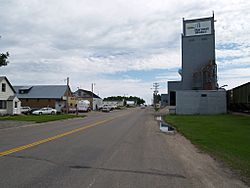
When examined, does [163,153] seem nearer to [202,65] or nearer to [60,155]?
[60,155]

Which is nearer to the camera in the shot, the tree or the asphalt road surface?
the asphalt road surface

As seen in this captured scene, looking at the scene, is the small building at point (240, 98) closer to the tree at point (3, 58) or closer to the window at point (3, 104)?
the tree at point (3, 58)

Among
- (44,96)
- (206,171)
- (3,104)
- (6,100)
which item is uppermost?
(44,96)

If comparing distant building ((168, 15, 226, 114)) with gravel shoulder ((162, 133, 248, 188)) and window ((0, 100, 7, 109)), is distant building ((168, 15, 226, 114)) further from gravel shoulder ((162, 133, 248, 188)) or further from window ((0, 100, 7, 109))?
gravel shoulder ((162, 133, 248, 188))

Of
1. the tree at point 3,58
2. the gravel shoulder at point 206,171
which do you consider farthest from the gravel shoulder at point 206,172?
the tree at point 3,58

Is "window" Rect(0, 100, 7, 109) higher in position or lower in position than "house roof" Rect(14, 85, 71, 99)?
lower

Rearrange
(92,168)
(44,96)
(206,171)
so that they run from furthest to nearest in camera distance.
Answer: (44,96) → (206,171) → (92,168)

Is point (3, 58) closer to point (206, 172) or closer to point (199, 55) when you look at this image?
point (206, 172)

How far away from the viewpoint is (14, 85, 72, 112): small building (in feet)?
249

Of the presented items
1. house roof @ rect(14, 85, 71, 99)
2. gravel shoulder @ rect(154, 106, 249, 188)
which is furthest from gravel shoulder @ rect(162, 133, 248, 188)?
house roof @ rect(14, 85, 71, 99)

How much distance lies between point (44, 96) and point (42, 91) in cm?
263

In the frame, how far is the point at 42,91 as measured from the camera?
260 feet

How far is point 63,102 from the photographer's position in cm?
7750

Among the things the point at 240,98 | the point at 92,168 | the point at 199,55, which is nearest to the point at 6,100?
the point at 240,98
